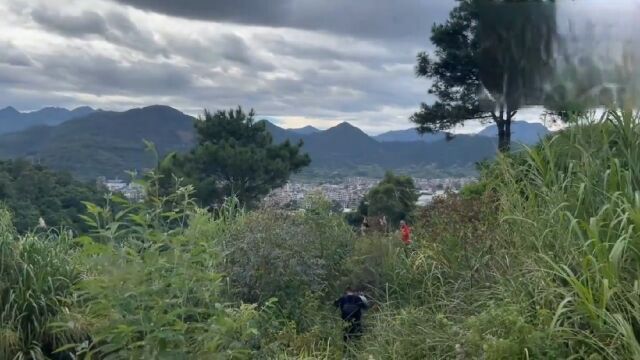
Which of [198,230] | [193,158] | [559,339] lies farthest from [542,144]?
[193,158]

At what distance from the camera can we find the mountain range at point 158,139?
1236cm

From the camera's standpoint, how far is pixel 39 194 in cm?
927

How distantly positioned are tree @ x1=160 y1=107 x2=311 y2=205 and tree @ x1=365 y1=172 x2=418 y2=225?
7.90 feet

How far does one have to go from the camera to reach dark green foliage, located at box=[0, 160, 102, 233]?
647 cm

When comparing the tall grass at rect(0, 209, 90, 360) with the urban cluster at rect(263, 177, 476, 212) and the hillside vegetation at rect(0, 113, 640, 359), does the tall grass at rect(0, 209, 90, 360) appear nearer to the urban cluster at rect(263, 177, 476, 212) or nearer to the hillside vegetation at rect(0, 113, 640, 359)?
the hillside vegetation at rect(0, 113, 640, 359)

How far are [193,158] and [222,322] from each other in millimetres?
11781

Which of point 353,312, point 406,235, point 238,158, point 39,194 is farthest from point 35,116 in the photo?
point 353,312

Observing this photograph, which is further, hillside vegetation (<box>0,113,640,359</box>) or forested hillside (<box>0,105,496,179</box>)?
forested hillside (<box>0,105,496,179</box>)

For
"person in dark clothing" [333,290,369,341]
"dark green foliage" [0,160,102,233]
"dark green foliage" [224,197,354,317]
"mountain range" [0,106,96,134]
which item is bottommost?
"person in dark clothing" [333,290,369,341]

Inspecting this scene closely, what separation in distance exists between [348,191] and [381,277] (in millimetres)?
4251

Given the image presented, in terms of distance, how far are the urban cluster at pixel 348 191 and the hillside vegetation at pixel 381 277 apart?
893 millimetres

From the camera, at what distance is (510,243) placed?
428 centimetres

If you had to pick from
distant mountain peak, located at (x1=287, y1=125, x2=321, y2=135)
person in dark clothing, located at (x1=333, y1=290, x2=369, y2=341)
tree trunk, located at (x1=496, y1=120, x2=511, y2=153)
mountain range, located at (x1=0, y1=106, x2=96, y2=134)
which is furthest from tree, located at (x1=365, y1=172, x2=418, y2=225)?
mountain range, located at (x1=0, y1=106, x2=96, y2=134)

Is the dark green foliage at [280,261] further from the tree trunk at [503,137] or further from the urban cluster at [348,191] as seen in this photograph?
the tree trunk at [503,137]
